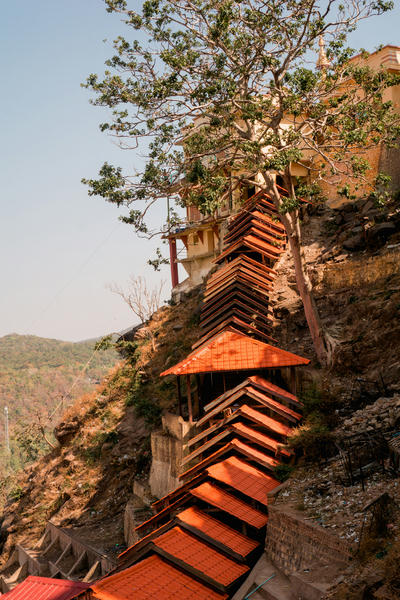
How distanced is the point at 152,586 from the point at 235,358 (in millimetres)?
7721

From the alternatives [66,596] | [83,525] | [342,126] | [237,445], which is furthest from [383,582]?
[83,525]

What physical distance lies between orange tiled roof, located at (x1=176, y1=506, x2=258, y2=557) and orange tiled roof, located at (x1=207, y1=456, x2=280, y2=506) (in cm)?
80

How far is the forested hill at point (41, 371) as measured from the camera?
94188 mm

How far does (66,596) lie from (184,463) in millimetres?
4304

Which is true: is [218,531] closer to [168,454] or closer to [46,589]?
[46,589]

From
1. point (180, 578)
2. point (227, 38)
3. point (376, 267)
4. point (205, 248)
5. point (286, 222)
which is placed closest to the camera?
point (180, 578)

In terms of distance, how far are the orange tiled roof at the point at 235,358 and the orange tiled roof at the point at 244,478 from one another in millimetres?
3272

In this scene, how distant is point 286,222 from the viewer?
18.9 metres

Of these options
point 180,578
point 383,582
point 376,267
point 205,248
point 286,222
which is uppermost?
point 205,248

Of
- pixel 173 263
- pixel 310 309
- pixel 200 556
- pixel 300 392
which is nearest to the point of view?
pixel 200 556

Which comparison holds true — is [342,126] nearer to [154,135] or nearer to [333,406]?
Result: [154,135]

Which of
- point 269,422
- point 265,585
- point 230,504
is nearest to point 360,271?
point 269,422

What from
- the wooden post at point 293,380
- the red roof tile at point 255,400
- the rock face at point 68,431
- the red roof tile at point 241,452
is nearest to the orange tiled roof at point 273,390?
the red roof tile at point 255,400

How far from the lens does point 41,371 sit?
111 m
